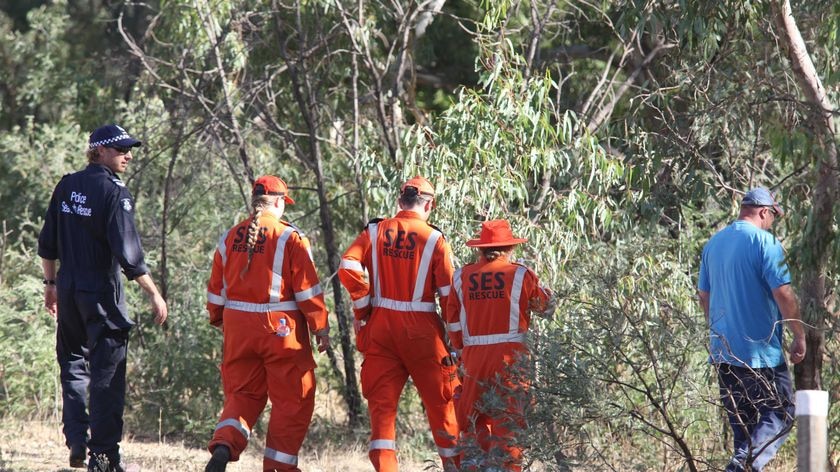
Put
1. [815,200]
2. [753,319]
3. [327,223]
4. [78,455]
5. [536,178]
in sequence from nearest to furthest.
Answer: [815,200] → [753,319] → [78,455] → [536,178] → [327,223]

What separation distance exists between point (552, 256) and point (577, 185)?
2.30ft

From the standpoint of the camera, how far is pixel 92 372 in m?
6.73

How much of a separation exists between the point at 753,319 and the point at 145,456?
14.4 feet

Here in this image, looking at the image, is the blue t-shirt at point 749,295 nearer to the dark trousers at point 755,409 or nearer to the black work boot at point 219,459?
the dark trousers at point 755,409

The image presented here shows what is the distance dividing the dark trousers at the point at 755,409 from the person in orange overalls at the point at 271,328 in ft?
7.71

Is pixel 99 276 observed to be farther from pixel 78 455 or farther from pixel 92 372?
pixel 78 455

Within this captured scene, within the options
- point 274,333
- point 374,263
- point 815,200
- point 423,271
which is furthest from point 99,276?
point 815,200

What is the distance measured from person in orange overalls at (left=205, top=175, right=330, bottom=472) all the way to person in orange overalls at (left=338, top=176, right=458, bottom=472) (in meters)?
0.31

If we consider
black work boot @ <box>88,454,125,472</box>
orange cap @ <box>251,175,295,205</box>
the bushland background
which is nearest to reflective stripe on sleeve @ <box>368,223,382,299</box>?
orange cap @ <box>251,175,295,205</box>

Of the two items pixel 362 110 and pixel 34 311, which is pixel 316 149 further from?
pixel 34 311

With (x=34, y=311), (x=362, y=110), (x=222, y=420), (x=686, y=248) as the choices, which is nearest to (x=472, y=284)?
(x=222, y=420)

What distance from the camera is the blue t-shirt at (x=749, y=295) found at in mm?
6574

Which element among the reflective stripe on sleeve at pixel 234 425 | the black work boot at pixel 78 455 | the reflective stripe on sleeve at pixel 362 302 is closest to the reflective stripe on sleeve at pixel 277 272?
the reflective stripe on sleeve at pixel 362 302

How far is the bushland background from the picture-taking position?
6160 mm
